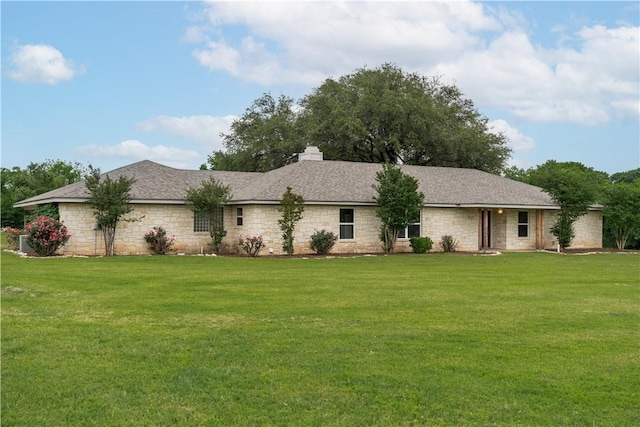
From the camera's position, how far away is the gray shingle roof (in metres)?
26.1

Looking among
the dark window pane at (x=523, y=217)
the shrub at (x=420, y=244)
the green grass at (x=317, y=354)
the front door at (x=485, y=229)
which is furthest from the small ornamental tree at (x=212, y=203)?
the dark window pane at (x=523, y=217)

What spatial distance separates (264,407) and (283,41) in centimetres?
2068

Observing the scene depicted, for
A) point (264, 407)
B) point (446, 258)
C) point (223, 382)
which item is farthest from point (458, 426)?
point (446, 258)

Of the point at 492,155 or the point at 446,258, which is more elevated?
the point at 492,155

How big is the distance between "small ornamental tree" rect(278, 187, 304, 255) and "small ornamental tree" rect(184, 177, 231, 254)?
2.69m

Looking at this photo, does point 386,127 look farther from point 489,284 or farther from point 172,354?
point 172,354

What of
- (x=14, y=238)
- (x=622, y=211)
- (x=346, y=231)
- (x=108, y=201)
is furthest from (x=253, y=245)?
(x=622, y=211)

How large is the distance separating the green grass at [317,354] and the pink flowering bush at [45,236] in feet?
33.8

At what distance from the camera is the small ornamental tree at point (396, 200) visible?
86.9 ft

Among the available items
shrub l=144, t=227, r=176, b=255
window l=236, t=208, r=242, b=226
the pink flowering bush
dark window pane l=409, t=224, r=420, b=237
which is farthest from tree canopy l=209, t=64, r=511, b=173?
the pink flowering bush

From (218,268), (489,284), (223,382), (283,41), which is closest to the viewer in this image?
(223,382)

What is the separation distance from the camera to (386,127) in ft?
139

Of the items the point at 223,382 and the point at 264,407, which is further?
the point at 223,382

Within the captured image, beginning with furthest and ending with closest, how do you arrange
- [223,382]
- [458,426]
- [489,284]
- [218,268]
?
1. [218,268]
2. [489,284]
3. [223,382]
4. [458,426]
